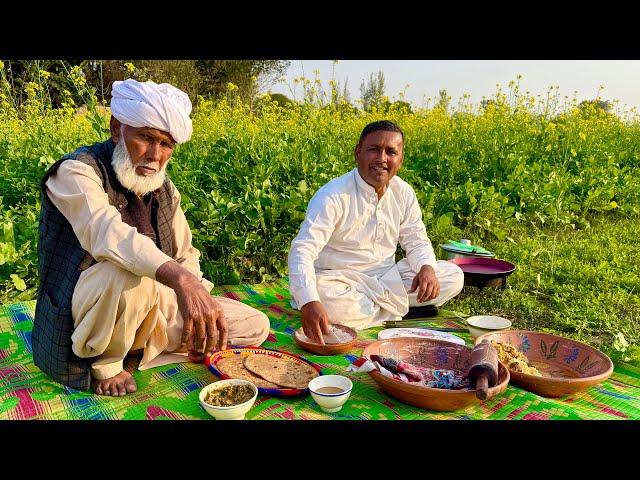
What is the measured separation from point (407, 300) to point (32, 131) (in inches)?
172

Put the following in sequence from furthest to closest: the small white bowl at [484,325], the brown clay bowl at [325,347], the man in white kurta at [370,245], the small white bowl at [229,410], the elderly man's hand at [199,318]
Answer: the man in white kurta at [370,245], the small white bowl at [484,325], the brown clay bowl at [325,347], the small white bowl at [229,410], the elderly man's hand at [199,318]

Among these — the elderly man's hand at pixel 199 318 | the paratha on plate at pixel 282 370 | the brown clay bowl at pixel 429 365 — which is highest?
the elderly man's hand at pixel 199 318

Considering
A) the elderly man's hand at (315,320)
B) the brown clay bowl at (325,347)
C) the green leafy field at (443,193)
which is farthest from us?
the green leafy field at (443,193)

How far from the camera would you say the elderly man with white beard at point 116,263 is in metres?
2.31

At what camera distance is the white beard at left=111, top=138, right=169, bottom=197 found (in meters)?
2.57

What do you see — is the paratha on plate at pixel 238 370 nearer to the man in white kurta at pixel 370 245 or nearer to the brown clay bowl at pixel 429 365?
the brown clay bowl at pixel 429 365

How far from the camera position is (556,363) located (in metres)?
3.03

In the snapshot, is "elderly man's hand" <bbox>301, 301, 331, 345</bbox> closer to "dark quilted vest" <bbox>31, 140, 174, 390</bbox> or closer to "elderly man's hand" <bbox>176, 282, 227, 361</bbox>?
"elderly man's hand" <bbox>176, 282, 227, 361</bbox>

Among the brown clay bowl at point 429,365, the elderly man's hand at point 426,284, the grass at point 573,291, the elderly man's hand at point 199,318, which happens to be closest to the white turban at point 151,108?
the elderly man's hand at point 199,318

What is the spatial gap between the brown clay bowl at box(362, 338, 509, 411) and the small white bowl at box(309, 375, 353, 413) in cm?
15

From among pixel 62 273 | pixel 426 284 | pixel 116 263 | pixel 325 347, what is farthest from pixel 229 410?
pixel 426 284

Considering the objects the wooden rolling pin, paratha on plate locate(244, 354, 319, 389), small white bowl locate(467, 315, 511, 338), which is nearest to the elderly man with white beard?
paratha on plate locate(244, 354, 319, 389)

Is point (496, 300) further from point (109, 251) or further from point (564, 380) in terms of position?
point (109, 251)

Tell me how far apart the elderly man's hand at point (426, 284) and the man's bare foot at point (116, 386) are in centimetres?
194
